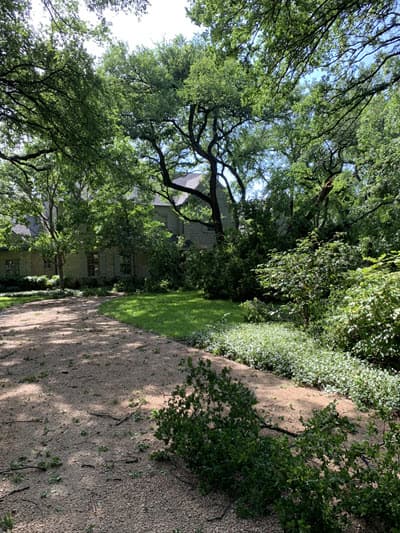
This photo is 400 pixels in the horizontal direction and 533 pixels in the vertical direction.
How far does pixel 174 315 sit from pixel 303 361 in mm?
5400

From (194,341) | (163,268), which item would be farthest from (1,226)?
(194,341)

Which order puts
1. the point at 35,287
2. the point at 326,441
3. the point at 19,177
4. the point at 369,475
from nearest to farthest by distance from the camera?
1. the point at 369,475
2. the point at 326,441
3. the point at 19,177
4. the point at 35,287

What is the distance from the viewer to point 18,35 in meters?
7.59

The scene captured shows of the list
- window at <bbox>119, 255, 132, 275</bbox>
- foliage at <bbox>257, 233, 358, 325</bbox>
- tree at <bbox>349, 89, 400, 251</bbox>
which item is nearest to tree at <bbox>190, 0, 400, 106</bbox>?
tree at <bbox>349, 89, 400, 251</bbox>

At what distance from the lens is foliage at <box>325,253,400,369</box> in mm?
4285

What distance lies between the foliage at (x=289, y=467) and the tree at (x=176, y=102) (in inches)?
496

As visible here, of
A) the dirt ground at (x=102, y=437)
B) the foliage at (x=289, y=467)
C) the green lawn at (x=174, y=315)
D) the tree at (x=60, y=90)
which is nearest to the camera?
the foliage at (x=289, y=467)

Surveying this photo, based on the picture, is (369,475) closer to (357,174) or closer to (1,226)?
(357,174)

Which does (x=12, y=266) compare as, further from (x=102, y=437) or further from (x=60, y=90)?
(x=102, y=437)

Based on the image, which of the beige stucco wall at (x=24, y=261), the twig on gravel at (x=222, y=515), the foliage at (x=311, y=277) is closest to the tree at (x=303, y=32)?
the foliage at (x=311, y=277)

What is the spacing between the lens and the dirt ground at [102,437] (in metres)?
2.00

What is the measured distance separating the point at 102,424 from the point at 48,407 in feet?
2.82

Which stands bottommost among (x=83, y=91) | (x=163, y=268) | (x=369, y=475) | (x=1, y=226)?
(x=369, y=475)

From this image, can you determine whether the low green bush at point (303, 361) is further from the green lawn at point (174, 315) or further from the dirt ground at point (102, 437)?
the green lawn at point (174, 315)
